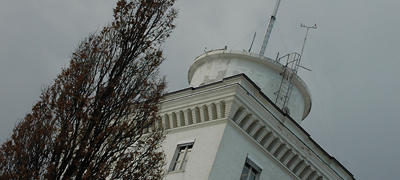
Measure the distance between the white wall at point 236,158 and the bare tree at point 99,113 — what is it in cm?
383

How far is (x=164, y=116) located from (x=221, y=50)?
4.56 meters

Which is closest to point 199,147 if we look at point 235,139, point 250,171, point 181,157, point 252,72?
point 181,157

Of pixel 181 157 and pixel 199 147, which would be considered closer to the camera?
pixel 199 147

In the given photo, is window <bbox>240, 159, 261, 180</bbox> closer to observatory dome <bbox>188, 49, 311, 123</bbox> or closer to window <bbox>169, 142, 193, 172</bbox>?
window <bbox>169, 142, 193, 172</bbox>

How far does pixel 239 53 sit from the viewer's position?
23125 mm

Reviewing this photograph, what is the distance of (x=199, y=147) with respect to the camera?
19172 millimetres

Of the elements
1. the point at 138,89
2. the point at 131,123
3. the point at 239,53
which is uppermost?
the point at 239,53

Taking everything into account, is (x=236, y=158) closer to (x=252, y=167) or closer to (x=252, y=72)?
(x=252, y=167)

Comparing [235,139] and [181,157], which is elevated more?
[235,139]

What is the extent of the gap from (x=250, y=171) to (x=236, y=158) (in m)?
0.95

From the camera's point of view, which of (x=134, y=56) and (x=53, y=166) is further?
(x=134, y=56)

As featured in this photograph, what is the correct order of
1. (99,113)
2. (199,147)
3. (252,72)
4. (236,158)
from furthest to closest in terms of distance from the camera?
1. (252,72)
2. (199,147)
3. (236,158)
4. (99,113)

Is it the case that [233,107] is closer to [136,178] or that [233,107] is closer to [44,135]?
[136,178]

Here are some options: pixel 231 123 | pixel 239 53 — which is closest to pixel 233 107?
pixel 231 123
